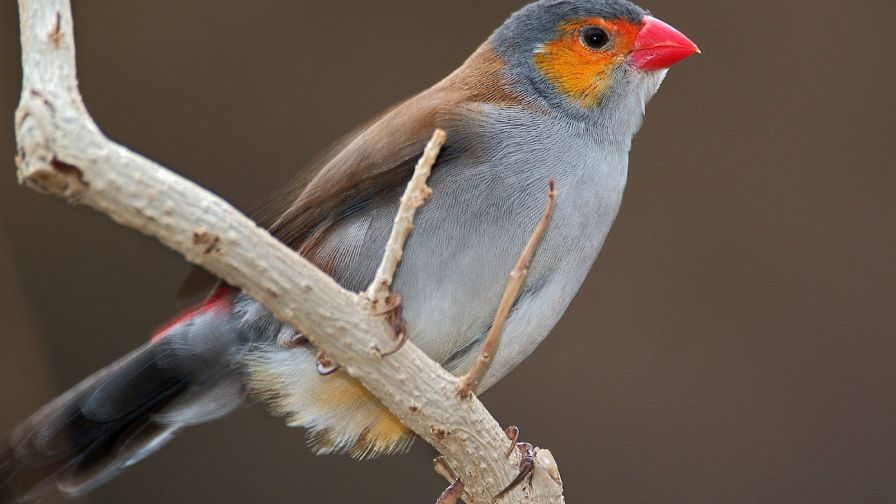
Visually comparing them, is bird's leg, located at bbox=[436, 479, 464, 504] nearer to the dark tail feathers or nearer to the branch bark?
the branch bark

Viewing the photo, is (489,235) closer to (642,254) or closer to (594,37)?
(594,37)

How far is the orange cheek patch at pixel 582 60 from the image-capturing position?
2.67 m

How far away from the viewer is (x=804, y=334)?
13.6 ft

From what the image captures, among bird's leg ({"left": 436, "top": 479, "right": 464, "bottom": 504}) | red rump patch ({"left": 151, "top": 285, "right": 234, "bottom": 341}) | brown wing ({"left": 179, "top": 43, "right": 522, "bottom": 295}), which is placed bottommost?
bird's leg ({"left": 436, "top": 479, "right": 464, "bottom": 504})

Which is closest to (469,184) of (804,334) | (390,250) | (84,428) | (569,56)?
(569,56)

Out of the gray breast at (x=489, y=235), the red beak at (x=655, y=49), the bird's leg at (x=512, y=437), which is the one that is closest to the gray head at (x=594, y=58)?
the red beak at (x=655, y=49)

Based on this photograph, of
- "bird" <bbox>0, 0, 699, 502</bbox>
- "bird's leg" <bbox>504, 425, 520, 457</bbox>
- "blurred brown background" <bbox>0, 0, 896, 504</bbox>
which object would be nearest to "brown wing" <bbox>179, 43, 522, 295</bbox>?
"bird" <bbox>0, 0, 699, 502</bbox>

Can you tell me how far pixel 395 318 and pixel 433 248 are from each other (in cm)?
59

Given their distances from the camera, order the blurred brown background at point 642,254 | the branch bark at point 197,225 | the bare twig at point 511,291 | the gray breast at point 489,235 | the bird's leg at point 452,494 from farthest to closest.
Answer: the blurred brown background at point 642,254, the gray breast at point 489,235, the bird's leg at point 452,494, the bare twig at point 511,291, the branch bark at point 197,225

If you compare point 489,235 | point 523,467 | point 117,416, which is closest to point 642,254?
point 489,235

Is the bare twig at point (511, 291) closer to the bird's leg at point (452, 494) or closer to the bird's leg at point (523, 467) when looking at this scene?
the bird's leg at point (523, 467)

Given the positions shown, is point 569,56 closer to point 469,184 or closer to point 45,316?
point 469,184

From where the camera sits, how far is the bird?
7.89 ft

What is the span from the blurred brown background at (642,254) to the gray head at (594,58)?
57.8 inches
